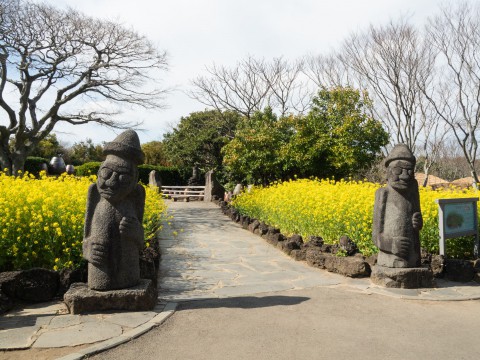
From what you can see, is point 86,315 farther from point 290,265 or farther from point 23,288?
point 290,265

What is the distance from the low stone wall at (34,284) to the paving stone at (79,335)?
98 cm

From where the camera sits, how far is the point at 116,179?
13.6 ft

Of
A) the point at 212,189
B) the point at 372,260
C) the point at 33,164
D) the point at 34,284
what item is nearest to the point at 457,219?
the point at 372,260

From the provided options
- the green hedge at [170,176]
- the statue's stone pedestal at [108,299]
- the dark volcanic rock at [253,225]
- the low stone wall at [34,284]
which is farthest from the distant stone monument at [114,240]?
the green hedge at [170,176]

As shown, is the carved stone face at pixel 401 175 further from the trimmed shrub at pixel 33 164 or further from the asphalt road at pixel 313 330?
the trimmed shrub at pixel 33 164

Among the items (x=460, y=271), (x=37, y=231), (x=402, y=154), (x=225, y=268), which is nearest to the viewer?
(x=37, y=231)

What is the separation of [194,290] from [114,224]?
164 cm

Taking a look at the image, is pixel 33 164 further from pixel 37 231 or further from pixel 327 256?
pixel 327 256

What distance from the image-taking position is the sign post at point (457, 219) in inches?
236

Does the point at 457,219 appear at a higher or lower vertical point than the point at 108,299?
higher

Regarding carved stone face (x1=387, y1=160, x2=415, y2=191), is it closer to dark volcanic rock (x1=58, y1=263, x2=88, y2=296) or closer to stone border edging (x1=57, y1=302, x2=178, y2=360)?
stone border edging (x1=57, y1=302, x2=178, y2=360)

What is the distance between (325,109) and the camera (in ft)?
52.2

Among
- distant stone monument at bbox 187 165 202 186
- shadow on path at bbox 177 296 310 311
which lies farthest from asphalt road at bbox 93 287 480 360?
distant stone monument at bbox 187 165 202 186

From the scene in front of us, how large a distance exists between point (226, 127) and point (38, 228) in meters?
20.9
